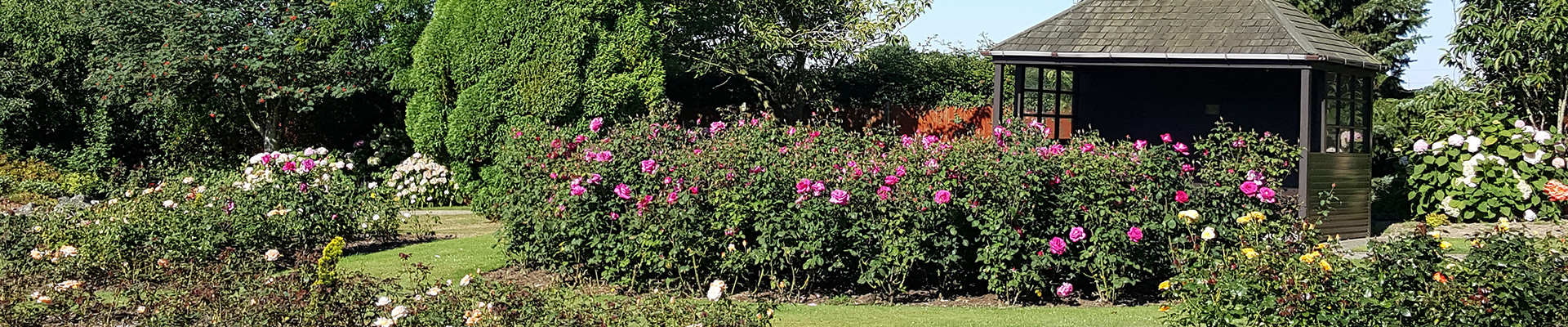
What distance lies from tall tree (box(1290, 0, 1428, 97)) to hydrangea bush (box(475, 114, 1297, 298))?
13.5 m

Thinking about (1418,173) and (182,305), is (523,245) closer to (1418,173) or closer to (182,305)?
(182,305)

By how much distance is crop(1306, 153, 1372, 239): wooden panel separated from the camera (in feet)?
37.8

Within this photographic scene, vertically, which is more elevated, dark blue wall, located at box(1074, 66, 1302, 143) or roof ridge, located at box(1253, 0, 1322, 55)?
roof ridge, located at box(1253, 0, 1322, 55)

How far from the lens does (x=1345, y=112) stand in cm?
1242

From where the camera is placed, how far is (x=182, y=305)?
589 cm

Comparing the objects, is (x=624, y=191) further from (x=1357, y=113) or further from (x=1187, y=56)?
(x=1357, y=113)

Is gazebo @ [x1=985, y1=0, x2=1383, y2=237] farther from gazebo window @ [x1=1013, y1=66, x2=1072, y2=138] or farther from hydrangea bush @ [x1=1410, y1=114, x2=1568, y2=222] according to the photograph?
hydrangea bush @ [x1=1410, y1=114, x2=1568, y2=222]

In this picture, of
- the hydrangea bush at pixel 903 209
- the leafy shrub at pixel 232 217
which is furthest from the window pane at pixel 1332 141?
the leafy shrub at pixel 232 217

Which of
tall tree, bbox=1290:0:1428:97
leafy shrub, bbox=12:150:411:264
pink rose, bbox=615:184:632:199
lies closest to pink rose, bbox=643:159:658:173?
pink rose, bbox=615:184:632:199

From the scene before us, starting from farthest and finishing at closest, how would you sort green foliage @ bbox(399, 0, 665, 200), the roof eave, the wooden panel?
green foliage @ bbox(399, 0, 665, 200) → the wooden panel → the roof eave

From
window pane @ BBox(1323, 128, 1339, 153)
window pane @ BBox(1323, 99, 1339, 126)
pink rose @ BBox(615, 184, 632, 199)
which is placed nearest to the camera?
pink rose @ BBox(615, 184, 632, 199)

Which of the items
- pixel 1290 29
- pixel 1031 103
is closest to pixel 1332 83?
pixel 1290 29

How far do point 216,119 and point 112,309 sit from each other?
461 inches

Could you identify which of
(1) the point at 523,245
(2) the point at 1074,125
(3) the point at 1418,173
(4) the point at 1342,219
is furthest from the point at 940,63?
(1) the point at 523,245
